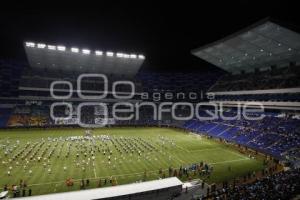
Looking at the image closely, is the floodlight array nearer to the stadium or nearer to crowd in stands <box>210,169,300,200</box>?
the stadium

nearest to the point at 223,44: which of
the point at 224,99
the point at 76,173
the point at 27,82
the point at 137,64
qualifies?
the point at 224,99

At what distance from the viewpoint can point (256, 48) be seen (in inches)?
2170

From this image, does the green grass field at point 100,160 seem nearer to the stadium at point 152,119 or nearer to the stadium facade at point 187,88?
the stadium at point 152,119

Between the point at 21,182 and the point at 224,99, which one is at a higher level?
the point at 224,99

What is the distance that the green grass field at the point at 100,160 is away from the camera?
1141 inches

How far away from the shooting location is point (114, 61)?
8094 centimetres

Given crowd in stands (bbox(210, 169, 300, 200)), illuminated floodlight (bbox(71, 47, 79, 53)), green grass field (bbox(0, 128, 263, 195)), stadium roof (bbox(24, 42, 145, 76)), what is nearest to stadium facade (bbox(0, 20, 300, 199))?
illuminated floodlight (bbox(71, 47, 79, 53))

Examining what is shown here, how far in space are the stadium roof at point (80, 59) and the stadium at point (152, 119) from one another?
0.35 m

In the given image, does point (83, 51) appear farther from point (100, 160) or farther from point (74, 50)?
point (100, 160)

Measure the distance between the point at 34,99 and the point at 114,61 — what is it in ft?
94.5

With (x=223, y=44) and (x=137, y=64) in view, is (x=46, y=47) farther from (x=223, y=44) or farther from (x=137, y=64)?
(x=223, y=44)

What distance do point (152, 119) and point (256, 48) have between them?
43122 millimetres

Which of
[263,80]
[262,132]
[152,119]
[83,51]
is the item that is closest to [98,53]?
[83,51]

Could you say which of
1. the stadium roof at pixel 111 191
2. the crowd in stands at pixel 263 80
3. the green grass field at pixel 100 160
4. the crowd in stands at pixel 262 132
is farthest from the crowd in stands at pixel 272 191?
the crowd in stands at pixel 263 80
